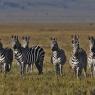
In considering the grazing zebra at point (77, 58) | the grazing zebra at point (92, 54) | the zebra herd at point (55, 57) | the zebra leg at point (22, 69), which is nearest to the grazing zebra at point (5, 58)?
the zebra herd at point (55, 57)

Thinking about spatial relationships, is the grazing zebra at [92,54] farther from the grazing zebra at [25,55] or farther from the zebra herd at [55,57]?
the grazing zebra at [25,55]

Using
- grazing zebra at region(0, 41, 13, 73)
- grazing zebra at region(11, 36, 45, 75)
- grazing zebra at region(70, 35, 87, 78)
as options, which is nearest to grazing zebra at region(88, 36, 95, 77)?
grazing zebra at region(70, 35, 87, 78)

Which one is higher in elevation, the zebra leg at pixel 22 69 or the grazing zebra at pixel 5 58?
the grazing zebra at pixel 5 58

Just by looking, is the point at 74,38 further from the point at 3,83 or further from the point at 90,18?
the point at 90,18

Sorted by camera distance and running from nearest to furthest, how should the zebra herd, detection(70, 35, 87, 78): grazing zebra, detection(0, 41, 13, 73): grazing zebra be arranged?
detection(70, 35, 87, 78): grazing zebra < the zebra herd < detection(0, 41, 13, 73): grazing zebra

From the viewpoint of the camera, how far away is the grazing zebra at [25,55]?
18087mm

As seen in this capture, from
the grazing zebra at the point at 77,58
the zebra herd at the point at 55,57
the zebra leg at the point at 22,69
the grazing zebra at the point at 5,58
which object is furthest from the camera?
the grazing zebra at the point at 5,58

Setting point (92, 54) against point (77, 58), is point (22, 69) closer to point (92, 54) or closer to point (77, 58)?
point (77, 58)

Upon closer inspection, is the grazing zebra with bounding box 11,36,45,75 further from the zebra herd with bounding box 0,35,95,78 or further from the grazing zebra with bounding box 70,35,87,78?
the grazing zebra with bounding box 70,35,87,78

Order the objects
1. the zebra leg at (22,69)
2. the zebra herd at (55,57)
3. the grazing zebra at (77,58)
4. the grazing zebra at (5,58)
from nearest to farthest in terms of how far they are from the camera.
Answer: the grazing zebra at (77,58), the zebra herd at (55,57), the zebra leg at (22,69), the grazing zebra at (5,58)

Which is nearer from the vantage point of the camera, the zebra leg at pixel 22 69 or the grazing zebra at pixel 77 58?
the grazing zebra at pixel 77 58

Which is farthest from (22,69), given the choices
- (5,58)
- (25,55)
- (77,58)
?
(77,58)

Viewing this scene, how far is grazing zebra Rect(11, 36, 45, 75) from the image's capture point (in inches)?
712

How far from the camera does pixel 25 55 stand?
18594 millimetres
